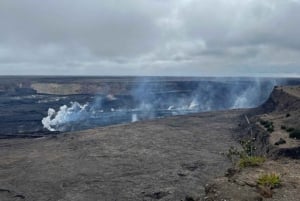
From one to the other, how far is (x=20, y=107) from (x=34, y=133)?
4697cm

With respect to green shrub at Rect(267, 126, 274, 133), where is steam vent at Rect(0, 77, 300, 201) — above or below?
below

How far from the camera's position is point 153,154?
50531 mm

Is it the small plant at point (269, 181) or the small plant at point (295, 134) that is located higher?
the small plant at point (269, 181)

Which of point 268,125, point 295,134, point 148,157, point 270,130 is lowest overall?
point 148,157

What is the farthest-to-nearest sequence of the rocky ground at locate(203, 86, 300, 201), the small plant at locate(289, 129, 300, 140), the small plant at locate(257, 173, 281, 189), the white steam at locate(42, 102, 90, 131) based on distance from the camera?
the white steam at locate(42, 102, 90, 131)
the small plant at locate(289, 129, 300, 140)
the small plant at locate(257, 173, 281, 189)
the rocky ground at locate(203, 86, 300, 201)

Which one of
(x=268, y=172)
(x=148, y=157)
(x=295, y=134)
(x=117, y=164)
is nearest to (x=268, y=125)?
(x=295, y=134)

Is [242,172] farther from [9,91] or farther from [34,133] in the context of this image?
[9,91]

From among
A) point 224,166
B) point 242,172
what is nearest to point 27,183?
point 224,166

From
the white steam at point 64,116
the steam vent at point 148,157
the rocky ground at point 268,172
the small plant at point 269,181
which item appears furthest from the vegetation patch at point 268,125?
the white steam at point 64,116

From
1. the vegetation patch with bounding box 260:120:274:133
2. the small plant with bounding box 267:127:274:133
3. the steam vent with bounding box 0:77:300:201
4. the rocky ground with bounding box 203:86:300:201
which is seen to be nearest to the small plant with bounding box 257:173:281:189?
the rocky ground with bounding box 203:86:300:201

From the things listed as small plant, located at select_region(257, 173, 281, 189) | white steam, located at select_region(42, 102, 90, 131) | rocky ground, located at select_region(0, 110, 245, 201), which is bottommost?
white steam, located at select_region(42, 102, 90, 131)

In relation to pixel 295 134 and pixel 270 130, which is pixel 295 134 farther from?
pixel 270 130

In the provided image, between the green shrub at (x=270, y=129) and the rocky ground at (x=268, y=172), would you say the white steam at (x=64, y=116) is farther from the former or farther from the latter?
the rocky ground at (x=268, y=172)

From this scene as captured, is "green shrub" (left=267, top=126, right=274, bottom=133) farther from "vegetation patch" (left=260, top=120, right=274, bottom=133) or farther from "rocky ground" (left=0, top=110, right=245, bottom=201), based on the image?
"rocky ground" (left=0, top=110, right=245, bottom=201)
